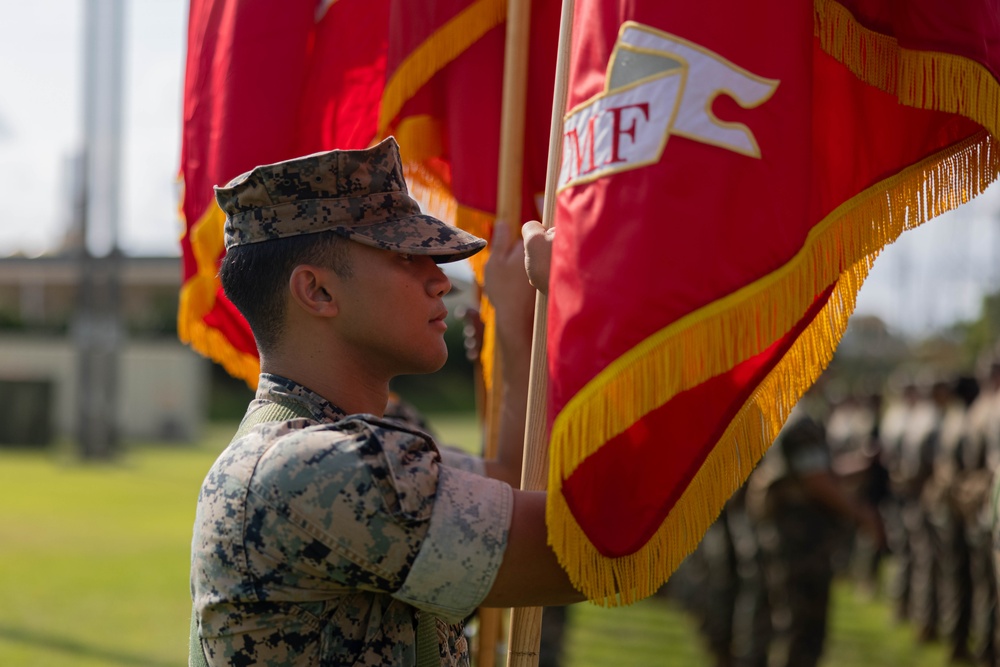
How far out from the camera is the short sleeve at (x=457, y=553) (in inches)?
58.6

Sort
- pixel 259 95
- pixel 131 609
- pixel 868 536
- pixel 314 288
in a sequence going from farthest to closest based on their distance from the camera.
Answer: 1. pixel 131 609
2. pixel 868 536
3. pixel 259 95
4. pixel 314 288

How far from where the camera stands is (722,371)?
1.63 metres

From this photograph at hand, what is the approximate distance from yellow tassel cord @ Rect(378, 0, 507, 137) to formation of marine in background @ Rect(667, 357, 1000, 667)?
8.39 ft

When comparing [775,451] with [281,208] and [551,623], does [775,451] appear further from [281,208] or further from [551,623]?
[281,208]

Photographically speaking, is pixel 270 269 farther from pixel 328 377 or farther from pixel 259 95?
pixel 259 95

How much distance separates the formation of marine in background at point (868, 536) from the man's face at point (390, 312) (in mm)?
2910

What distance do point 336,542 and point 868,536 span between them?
23.3ft

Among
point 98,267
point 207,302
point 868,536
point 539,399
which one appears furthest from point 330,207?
point 98,267

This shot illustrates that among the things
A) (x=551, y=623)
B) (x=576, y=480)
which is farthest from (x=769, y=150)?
(x=551, y=623)

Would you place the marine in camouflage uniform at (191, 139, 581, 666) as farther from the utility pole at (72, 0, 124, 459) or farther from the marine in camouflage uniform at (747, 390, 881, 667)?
the utility pole at (72, 0, 124, 459)

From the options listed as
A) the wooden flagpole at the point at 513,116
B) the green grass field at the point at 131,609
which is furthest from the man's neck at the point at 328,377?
the green grass field at the point at 131,609

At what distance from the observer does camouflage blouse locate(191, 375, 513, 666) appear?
4.86 ft

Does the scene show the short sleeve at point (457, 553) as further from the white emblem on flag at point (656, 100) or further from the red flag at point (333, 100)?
the red flag at point (333, 100)

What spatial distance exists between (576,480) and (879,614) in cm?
934
